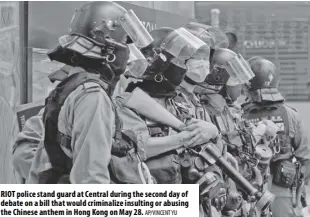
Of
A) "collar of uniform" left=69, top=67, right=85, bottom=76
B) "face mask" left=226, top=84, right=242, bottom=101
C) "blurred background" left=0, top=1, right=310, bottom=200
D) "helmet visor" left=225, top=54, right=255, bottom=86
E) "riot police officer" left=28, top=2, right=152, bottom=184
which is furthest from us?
"face mask" left=226, top=84, right=242, bottom=101

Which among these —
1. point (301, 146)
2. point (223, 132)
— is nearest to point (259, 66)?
point (301, 146)

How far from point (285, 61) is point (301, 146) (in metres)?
2.19

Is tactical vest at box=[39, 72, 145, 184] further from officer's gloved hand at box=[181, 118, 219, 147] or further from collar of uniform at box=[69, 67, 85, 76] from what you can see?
officer's gloved hand at box=[181, 118, 219, 147]

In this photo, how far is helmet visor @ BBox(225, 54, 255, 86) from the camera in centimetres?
643

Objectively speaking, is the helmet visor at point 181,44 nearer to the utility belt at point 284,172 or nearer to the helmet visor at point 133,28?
the helmet visor at point 133,28

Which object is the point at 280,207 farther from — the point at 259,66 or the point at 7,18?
the point at 7,18

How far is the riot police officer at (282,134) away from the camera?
771 cm

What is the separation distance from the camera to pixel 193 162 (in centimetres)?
509

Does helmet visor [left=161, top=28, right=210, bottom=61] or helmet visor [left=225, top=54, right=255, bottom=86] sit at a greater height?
helmet visor [left=161, top=28, right=210, bottom=61]

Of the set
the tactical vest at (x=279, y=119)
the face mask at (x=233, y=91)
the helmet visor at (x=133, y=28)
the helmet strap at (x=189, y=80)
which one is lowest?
the tactical vest at (x=279, y=119)

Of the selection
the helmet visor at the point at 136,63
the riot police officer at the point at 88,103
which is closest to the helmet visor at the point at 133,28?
the riot police officer at the point at 88,103
